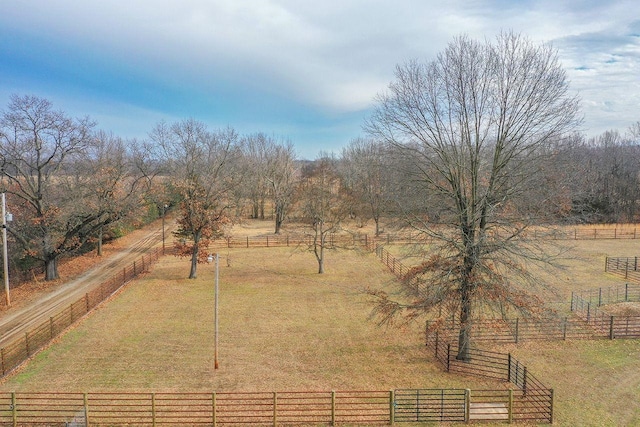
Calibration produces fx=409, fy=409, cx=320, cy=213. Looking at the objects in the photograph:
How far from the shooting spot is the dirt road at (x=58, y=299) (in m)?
20.6

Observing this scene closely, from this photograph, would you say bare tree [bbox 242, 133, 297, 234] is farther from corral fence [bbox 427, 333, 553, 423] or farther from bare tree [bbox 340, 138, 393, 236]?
corral fence [bbox 427, 333, 553, 423]

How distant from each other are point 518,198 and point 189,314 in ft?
57.8

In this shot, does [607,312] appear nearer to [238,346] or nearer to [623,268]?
[623,268]

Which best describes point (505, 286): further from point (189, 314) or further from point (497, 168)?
point (189, 314)

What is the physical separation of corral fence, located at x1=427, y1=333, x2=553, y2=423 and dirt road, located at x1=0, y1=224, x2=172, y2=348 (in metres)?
19.4

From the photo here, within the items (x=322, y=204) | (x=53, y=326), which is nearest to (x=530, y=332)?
(x=322, y=204)

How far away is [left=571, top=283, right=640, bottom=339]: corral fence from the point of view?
63.0ft

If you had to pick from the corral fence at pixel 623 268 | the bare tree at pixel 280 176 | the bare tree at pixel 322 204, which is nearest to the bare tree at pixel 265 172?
the bare tree at pixel 280 176

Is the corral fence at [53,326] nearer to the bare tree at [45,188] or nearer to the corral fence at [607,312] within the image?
the bare tree at [45,188]

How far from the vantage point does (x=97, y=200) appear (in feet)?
104

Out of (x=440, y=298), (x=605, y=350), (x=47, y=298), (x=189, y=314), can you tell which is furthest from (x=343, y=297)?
(x=47, y=298)

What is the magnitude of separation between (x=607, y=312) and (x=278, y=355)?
58.8ft

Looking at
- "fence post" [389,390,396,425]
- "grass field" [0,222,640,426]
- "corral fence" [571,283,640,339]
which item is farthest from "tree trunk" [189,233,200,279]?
"corral fence" [571,283,640,339]

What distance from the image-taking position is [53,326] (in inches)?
767
